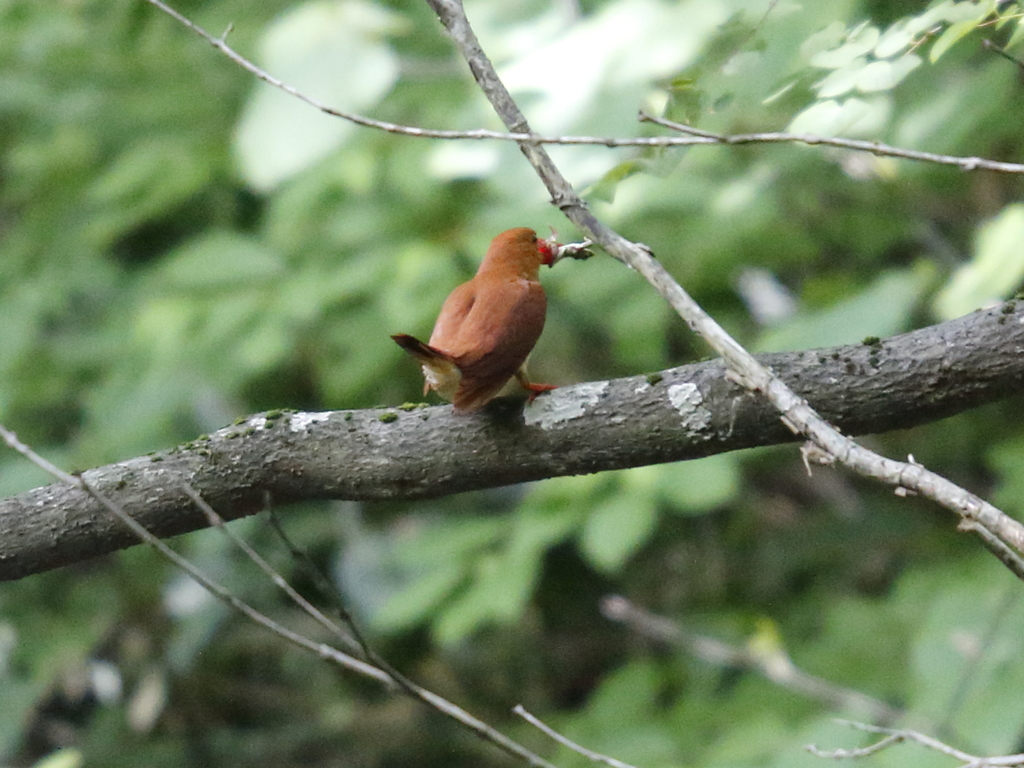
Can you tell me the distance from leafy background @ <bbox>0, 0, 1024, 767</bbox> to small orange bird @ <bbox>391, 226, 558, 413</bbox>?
29 cm

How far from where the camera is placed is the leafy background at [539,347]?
102 inches

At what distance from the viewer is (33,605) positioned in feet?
15.9

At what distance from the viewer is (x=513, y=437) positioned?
1691 millimetres

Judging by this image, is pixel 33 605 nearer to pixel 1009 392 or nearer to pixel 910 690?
pixel 910 690

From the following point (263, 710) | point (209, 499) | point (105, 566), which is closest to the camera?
point (209, 499)

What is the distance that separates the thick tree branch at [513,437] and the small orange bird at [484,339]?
0.05 metres

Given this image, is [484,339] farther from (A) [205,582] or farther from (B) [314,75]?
(B) [314,75]

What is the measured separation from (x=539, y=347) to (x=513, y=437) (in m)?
2.89

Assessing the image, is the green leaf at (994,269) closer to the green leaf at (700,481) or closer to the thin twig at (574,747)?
the green leaf at (700,481)

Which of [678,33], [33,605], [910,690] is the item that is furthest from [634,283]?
[33,605]

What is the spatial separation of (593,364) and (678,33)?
8.16 ft

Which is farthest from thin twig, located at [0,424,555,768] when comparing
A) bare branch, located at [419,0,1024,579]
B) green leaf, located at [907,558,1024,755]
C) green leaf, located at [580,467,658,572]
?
green leaf, located at [907,558,1024,755]

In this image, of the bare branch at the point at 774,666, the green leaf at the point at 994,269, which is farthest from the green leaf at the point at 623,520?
the green leaf at the point at 994,269

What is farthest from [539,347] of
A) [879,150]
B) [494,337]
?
[879,150]
